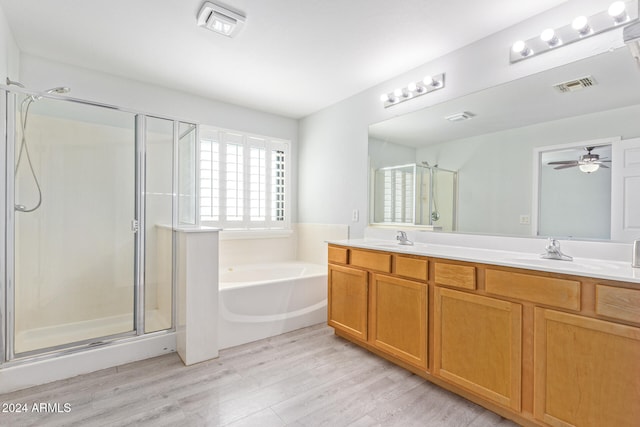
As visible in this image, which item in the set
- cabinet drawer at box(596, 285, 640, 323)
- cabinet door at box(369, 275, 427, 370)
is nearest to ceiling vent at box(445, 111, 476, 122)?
cabinet door at box(369, 275, 427, 370)

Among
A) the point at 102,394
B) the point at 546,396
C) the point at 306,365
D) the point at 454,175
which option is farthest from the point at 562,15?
the point at 102,394

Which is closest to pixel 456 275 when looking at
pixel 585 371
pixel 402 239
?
pixel 585 371

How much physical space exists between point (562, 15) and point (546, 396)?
2.16 metres

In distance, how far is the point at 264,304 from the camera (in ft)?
9.09

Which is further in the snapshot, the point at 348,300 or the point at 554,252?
the point at 348,300

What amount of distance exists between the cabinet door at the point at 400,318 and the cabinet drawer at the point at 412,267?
50 millimetres

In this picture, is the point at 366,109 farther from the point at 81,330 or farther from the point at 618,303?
the point at 81,330

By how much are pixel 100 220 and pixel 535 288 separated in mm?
3139

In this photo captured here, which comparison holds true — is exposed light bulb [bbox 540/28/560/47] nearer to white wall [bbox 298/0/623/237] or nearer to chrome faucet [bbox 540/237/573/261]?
white wall [bbox 298/0/623/237]

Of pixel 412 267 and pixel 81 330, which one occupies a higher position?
pixel 412 267

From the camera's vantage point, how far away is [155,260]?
8.39 ft

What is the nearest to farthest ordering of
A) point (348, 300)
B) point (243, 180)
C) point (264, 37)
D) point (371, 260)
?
point (264, 37), point (371, 260), point (348, 300), point (243, 180)

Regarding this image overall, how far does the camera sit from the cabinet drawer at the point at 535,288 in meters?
1.39

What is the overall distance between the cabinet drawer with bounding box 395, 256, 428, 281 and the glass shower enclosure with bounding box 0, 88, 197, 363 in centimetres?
186
